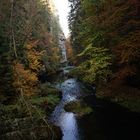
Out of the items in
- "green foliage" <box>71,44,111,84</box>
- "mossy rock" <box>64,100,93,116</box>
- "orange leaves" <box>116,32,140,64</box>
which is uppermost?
"orange leaves" <box>116,32,140,64</box>

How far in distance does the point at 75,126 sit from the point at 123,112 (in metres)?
4.30

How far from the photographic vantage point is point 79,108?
26375 millimetres

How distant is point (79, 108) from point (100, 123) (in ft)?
15.4

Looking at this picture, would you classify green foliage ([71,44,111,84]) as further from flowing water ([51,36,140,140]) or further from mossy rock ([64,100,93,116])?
mossy rock ([64,100,93,116])

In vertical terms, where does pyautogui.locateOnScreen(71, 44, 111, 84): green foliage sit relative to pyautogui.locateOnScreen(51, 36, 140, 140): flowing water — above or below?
A: above

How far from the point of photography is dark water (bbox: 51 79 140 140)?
19.4 metres

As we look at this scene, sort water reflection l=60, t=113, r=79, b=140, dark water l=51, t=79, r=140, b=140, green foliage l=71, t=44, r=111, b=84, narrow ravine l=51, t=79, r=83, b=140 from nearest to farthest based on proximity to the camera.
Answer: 1. dark water l=51, t=79, r=140, b=140
2. water reflection l=60, t=113, r=79, b=140
3. narrow ravine l=51, t=79, r=83, b=140
4. green foliage l=71, t=44, r=111, b=84

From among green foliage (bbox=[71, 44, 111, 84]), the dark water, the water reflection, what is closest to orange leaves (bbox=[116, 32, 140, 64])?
the dark water

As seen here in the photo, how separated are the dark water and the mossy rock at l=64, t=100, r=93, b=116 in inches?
17.4

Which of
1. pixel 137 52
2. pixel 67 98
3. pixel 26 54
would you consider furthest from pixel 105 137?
pixel 26 54

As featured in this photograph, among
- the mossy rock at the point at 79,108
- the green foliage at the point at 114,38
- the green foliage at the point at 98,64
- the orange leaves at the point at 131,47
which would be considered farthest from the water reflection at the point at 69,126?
the orange leaves at the point at 131,47

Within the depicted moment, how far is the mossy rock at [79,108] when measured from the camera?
82.7 ft

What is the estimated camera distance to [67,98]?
3228cm

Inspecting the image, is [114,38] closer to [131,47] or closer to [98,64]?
[98,64]
